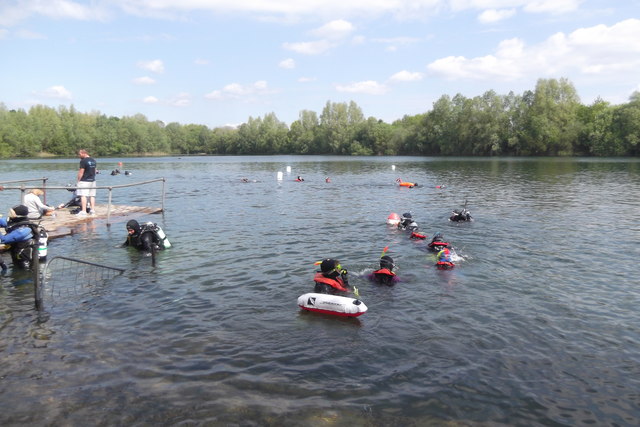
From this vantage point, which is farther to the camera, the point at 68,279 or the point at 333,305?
the point at 68,279

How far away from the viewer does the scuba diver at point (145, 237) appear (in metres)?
14.0

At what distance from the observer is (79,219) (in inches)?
737

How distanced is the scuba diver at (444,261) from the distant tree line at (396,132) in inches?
3545

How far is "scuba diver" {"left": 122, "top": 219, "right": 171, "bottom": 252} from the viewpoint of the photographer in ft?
46.0

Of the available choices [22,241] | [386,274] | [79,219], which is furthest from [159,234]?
[386,274]

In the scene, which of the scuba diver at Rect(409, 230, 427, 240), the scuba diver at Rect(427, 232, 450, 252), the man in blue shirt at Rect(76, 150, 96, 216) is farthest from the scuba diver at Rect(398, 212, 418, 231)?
the man in blue shirt at Rect(76, 150, 96, 216)

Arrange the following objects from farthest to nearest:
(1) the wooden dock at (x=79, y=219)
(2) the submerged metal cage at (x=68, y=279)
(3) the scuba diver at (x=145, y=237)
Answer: (1) the wooden dock at (x=79, y=219) < (3) the scuba diver at (x=145, y=237) < (2) the submerged metal cage at (x=68, y=279)

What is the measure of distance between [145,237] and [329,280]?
7.08 meters

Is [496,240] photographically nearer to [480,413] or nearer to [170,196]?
[480,413]

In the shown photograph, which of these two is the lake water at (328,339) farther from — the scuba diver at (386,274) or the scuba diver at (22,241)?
the scuba diver at (22,241)

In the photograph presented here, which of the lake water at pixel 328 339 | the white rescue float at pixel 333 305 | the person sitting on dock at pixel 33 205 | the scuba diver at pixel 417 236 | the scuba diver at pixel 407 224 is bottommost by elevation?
the lake water at pixel 328 339

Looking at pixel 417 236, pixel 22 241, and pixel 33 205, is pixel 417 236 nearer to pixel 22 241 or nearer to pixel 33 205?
pixel 22 241

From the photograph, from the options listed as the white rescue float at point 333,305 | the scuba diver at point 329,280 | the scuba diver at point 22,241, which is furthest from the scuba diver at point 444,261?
the scuba diver at point 22,241

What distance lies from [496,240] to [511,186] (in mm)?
22203
